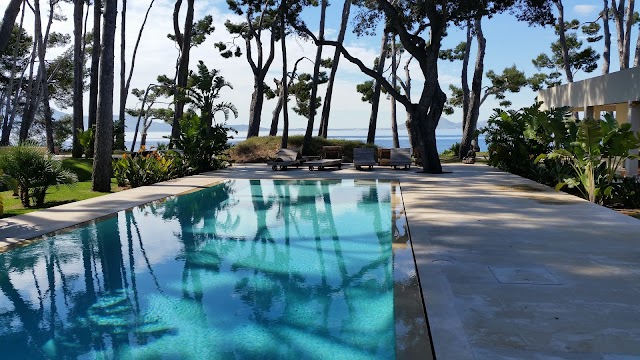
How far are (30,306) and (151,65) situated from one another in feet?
136

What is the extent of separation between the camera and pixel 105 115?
14.1 meters

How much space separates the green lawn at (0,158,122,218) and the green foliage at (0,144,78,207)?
0.27m

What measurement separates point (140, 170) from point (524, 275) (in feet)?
40.4

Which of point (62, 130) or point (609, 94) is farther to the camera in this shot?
point (62, 130)

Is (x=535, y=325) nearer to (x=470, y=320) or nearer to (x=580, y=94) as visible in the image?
(x=470, y=320)

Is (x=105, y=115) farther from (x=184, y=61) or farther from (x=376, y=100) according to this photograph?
(x=376, y=100)

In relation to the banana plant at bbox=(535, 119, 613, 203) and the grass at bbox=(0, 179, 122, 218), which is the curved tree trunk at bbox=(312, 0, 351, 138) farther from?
the banana plant at bbox=(535, 119, 613, 203)

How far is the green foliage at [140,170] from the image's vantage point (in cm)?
1524

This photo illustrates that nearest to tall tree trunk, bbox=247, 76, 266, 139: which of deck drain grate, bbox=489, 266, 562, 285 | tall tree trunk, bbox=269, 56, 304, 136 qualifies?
tall tree trunk, bbox=269, 56, 304, 136

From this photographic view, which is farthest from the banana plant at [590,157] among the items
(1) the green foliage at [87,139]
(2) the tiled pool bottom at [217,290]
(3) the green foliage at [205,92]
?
(1) the green foliage at [87,139]

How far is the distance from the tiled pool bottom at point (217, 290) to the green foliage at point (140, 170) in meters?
5.02

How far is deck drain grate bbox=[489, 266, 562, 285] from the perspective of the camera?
538 centimetres

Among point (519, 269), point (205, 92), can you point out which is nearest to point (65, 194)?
point (205, 92)

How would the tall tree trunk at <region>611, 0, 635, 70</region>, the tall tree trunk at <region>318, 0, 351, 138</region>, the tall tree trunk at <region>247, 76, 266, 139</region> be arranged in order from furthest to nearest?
the tall tree trunk at <region>247, 76, 266, 139</region>
the tall tree trunk at <region>611, 0, 635, 70</region>
the tall tree trunk at <region>318, 0, 351, 138</region>
